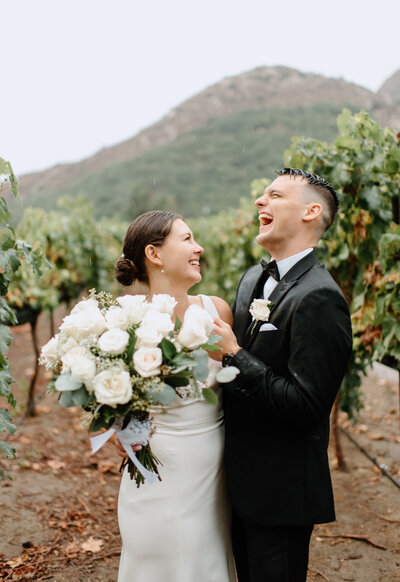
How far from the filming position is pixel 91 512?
4441mm

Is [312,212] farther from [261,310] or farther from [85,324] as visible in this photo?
[85,324]

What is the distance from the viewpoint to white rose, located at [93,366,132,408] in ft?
5.89

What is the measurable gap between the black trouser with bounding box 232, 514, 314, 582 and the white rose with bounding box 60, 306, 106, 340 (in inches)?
43.7

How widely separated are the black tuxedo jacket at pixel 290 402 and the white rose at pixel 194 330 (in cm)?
27

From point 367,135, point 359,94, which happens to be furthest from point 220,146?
point 367,135

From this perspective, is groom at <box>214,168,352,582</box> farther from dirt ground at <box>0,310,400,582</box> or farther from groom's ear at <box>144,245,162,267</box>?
dirt ground at <box>0,310,400,582</box>

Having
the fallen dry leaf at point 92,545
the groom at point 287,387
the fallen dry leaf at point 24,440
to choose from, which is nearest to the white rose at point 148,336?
the groom at point 287,387

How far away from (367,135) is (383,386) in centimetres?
580

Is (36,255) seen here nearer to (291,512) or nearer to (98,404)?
(98,404)

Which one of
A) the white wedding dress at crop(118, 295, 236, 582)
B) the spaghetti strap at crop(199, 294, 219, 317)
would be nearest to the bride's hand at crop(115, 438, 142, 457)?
the white wedding dress at crop(118, 295, 236, 582)

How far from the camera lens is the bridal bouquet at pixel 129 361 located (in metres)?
1.83

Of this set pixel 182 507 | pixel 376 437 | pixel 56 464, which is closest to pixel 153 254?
pixel 182 507

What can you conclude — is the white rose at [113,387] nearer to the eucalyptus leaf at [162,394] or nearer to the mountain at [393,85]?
the eucalyptus leaf at [162,394]

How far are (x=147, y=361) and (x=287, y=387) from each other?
59cm
